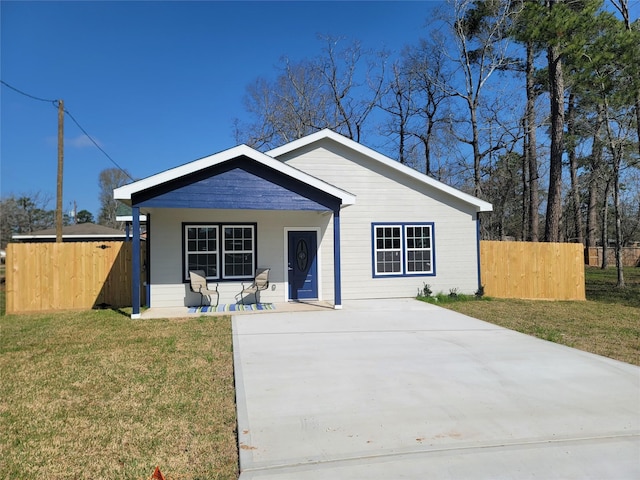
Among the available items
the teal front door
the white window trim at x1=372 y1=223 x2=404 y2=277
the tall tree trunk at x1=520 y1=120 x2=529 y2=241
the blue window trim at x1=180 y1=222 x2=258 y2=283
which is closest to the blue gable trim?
the blue window trim at x1=180 y1=222 x2=258 y2=283

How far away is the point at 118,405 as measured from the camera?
14.0 feet

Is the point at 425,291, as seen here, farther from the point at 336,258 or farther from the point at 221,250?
the point at 221,250

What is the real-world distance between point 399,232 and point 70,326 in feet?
28.0

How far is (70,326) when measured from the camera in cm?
865

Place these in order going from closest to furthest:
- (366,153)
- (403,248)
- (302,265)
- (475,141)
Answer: (302,265) → (366,153) → (403,248) → (475,141)

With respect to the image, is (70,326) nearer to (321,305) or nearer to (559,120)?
(321,305)

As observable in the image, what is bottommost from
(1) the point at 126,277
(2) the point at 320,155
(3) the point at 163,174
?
(1) the point at 126,277

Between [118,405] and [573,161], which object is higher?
[573,161]

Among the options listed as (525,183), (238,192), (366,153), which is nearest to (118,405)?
(238,192)

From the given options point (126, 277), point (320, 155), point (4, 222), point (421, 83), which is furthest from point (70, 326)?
point (4, 222)

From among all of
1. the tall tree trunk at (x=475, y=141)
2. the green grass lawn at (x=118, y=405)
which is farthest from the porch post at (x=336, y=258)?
the tall tree trunk at (x=475, y=141)

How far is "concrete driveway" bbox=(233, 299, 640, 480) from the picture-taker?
3.11 metres

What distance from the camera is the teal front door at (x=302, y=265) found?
11570 millimetres

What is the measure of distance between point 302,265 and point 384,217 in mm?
2770
